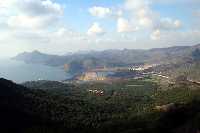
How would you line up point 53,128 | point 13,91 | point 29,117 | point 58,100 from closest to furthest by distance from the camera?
point 53,128 < point 29,117 < point 13,91 < point 58,100

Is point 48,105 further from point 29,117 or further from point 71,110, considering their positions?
point 29,117

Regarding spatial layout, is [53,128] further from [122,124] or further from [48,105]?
[48,105]

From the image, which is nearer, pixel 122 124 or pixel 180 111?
pixel 122 124

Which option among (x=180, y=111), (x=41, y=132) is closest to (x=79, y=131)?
(x=41, y=132)

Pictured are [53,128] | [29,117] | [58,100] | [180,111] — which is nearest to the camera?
[53,128]

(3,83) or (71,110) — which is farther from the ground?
(3,83)

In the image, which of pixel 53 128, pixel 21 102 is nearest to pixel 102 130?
pixel 53 128

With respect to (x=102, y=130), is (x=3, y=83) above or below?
above

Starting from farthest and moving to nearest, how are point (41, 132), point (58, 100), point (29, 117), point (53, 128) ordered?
point (58, 100)
point (29, 117)
point (53, 128)
point (41, 132)

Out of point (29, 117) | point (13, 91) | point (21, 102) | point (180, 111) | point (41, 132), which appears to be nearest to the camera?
point (41, 132)
